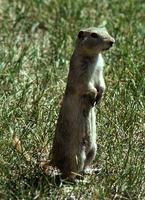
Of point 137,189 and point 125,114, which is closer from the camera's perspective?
point 137,189

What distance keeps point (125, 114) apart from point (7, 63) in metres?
1.47

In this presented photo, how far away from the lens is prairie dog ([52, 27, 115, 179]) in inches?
201

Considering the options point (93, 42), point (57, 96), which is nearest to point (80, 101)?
point (93, 42)

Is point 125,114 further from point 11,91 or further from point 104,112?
point 11,91

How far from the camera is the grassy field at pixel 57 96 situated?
5.23m

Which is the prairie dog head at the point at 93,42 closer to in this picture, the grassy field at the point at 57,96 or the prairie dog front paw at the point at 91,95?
the prairie dog front paw at the point at 91,95

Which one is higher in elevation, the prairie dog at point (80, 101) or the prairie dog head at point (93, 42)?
the prairie dog head at point (93, 42)

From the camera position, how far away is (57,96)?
675 centimetres

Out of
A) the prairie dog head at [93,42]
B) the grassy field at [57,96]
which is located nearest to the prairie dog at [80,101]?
the prairie dog head at [93,42]

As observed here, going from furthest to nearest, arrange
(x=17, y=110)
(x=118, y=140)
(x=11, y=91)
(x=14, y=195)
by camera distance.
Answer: (x=11, y=91)
(x=17, y=110)
(x=118, y=140)
(x=14, y=195)

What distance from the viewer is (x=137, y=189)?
521cm

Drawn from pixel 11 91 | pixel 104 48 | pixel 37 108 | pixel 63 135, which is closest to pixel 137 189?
pixel 63 135

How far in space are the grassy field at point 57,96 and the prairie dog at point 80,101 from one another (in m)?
0.18

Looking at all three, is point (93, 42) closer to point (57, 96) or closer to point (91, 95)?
point (91, 95)
